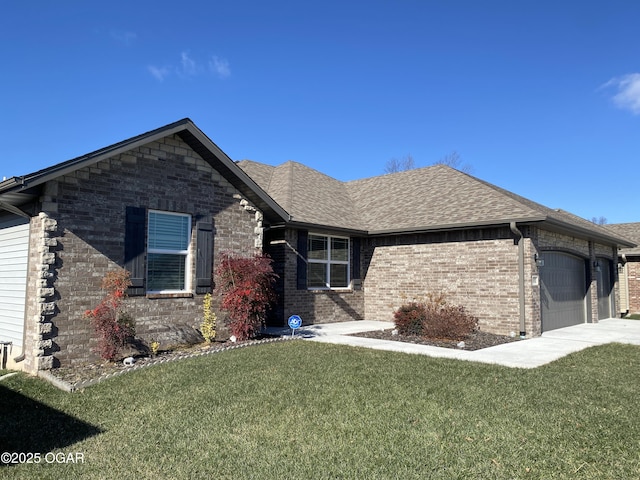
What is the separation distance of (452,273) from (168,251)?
27.6ft

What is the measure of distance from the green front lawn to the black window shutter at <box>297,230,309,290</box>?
5.73 m

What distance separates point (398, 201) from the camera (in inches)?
659

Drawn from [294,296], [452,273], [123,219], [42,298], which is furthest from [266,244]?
[42,298]

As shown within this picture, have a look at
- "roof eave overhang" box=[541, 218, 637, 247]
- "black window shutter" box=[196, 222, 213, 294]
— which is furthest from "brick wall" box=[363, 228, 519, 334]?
"black window shutter" box=[196, 222, 213, 294]

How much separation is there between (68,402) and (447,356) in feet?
21.9

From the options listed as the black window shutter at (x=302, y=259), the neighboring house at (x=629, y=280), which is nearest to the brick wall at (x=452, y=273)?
the black window shutter at (x=302, y=259)

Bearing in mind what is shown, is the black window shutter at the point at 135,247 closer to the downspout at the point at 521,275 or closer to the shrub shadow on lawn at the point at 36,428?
the shrub shadow on lawn at the point at 36,428

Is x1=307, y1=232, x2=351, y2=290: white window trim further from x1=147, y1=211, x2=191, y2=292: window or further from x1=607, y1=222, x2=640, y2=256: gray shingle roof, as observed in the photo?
x1=607, y1=222, x2=640, y2=256: gray shingle roof

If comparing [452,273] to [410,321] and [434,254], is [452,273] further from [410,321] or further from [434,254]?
[410,321]

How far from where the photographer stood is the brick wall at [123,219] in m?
7.95

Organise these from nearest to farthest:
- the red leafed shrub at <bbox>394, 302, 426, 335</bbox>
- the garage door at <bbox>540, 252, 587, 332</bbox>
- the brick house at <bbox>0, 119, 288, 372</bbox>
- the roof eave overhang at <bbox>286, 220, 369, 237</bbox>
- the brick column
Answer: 1. the brick column
2. the brick house at <bbox>0, 119, 288, 372</bbox>
3. the red leafed shrub at <bbox>394, 302, 426, 335</bbox>
4. the roof eave overhang at <bbox>286, 220, 369, 237</bbox>
5. the garage door at <bbox>540, 252, 587, 332</bbox>

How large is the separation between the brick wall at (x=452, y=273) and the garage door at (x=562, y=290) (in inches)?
58.8

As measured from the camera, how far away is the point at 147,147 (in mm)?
9312

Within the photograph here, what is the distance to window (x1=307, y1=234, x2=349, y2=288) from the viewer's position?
14.4m
